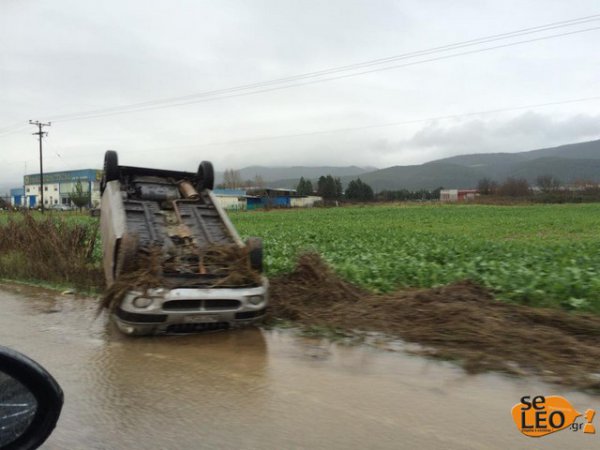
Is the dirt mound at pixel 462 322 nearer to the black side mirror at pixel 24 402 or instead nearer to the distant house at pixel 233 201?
the black side mirror at pixel 24 402

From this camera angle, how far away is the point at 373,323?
6559 mm

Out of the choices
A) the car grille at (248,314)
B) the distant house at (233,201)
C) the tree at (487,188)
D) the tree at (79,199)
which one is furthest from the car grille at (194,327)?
the tree at (487,188)

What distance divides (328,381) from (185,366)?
5.03ft

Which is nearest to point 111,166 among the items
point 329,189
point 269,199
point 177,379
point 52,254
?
point 177,379

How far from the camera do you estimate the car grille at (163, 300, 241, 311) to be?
233 inches

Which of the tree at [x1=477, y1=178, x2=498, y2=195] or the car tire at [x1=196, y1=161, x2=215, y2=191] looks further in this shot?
the tree at [x1=477, y1=178, x2=498, y2=195]

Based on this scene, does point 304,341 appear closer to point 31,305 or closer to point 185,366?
point 185,366

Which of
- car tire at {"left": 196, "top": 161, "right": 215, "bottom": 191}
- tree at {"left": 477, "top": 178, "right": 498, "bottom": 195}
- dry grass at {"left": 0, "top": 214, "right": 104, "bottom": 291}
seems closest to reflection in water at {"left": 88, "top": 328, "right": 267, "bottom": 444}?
car tire at {"left": 196, "top": 161, "right": 215, "bottom": 191}

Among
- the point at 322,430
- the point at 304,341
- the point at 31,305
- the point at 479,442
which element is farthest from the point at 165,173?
the point at 479,442

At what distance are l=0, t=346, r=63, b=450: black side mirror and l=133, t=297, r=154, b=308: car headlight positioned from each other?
3.73m

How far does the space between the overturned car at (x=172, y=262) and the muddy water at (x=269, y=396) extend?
0.36 m

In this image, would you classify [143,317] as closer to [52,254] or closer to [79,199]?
[52,254]

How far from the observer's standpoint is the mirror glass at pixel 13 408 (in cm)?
202

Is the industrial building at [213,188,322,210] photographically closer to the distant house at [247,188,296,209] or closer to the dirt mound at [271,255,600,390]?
the distant house at [247,188,296,209]
